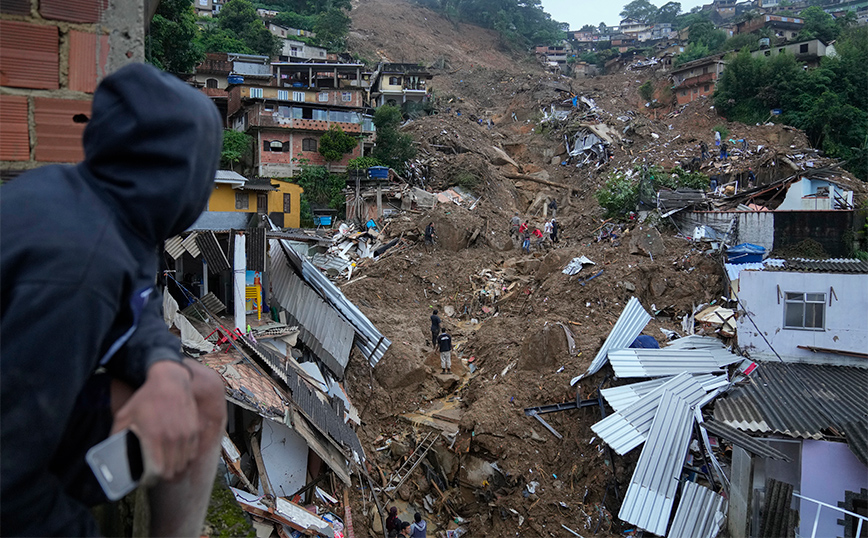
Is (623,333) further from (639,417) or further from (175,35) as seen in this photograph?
(175,35)

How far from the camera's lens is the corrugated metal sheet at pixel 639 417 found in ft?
30.3

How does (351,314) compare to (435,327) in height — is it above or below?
above

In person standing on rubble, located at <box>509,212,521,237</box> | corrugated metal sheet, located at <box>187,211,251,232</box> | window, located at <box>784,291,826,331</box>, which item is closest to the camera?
window, located at <box>784,291,826,331</box>

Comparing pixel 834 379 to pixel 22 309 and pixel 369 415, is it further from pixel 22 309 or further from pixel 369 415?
pixel 22 309

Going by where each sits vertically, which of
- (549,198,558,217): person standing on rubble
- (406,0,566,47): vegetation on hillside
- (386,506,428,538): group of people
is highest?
(406,0,566,47): vegetation on hillside

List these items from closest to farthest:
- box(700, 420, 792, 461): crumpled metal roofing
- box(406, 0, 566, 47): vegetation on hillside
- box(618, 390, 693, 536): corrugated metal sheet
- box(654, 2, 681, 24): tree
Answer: box(700, 420, 792, 461): crumpled metal roofing < box(618, 390, 693, 536): corrugated metal sheet < box(406, 0, 566, 47): vegetation on hillside < box(654, 2, 681, 24): tree

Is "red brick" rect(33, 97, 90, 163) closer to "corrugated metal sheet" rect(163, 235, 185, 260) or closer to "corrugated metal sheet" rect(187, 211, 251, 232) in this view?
"corrugated metal sheet" rect(163, 235, 185, 260)

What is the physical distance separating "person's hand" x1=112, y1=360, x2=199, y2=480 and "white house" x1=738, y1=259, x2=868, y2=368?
11103 millimetres

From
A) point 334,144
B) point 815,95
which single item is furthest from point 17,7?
point 815,95

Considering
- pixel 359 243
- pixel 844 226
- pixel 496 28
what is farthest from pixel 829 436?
pixel 496 28

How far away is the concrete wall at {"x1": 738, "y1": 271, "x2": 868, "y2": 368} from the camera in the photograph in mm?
9633

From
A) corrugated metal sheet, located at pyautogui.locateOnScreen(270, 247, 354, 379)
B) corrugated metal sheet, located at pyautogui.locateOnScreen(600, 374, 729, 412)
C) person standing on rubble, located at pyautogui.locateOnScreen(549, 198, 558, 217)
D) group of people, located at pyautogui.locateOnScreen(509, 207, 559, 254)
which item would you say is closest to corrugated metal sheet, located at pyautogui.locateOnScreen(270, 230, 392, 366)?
corrugated metal sheet, located at pyautogui.locateOnScreen(270, 247, 354, 379)

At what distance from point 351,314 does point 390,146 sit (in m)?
19.0

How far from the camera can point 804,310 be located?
10.0 meters
